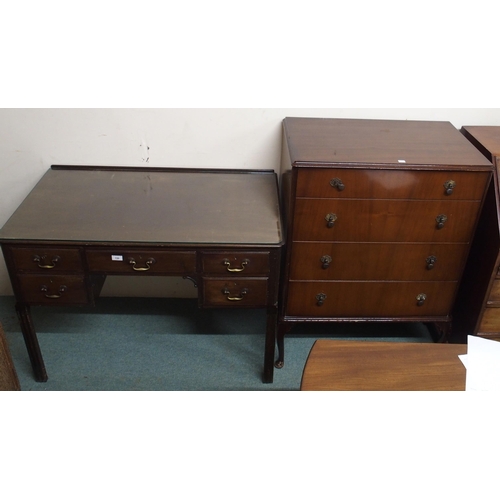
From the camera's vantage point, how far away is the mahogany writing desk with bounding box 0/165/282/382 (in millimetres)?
1891

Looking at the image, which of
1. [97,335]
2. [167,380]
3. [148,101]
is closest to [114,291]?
[97,335]

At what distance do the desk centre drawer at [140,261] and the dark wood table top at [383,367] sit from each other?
2.22 feet

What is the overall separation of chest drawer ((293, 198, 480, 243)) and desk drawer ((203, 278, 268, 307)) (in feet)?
0.83

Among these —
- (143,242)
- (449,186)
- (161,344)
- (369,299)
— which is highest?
(449,186)

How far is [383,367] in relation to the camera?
4.61 feet

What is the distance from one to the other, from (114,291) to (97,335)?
321mm

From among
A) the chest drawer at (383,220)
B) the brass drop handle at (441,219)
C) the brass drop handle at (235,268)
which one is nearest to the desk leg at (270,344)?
the brass drop handle at (235,268)

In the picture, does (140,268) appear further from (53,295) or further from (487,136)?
(487,136)

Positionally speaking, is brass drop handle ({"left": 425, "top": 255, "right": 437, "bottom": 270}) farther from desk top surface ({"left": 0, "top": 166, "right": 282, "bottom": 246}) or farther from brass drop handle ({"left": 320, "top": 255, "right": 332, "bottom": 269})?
desk top surface ({"left": 0, "top": 166, "right": 282, "bottom": 246})

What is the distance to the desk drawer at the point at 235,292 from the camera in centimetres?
199

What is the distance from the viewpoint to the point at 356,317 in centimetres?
224

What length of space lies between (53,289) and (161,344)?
0.67 metres

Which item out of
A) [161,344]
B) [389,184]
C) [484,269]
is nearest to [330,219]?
[389,184]

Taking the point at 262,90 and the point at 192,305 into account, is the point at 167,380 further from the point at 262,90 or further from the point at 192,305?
the point at 262,90
